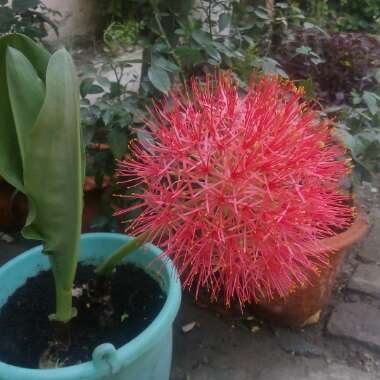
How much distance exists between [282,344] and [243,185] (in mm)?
748

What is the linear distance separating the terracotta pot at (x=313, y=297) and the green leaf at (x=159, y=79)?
0.46 meters

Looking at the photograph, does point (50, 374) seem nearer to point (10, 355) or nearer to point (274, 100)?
point (10, 355)

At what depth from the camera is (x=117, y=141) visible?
95cm

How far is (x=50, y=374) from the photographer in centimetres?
65

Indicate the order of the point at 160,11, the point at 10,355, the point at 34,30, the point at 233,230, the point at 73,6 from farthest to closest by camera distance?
the point at 73,6, the point at 34,30, the point at 160,11, the point at 10,355, the point at 233,230

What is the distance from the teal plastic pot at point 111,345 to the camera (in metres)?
0.66

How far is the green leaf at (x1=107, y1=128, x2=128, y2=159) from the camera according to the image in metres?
0.94

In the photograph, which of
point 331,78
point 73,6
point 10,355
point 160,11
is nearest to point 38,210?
point 10,355

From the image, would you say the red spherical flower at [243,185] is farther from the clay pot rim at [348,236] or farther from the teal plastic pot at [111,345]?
the clay pot rim at [348,236]

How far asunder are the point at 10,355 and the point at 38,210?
0.29 m

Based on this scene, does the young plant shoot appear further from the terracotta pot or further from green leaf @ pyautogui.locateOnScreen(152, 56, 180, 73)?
the terracotta pot

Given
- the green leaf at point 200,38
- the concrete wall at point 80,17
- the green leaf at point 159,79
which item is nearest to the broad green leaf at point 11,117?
the green leaf at point 159,79

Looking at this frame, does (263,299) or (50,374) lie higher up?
(50,374)

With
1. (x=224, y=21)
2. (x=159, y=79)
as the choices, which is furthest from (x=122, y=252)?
(x=224, y=21)
